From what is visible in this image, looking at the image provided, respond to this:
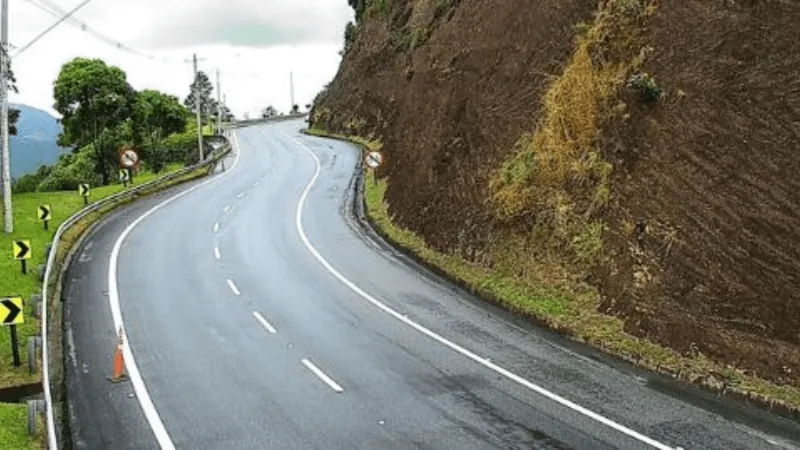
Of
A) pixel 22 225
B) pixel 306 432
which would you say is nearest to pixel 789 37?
pixel 306 432

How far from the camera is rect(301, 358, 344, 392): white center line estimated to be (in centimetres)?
1520

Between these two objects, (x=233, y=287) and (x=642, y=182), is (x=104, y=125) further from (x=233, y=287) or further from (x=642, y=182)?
(x=642, y=182)

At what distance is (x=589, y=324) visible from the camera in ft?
58.0

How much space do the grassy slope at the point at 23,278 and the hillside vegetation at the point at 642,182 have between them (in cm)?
1091

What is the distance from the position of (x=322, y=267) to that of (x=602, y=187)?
934 cm

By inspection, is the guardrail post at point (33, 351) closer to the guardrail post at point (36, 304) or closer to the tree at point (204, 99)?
the guardrail post at point (36, 304)

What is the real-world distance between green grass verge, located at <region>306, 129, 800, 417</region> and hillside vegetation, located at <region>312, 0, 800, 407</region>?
48 mm

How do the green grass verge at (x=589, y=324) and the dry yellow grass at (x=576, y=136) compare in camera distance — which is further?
the dry yellow grass at (x=576, y=136)

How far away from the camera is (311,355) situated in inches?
676

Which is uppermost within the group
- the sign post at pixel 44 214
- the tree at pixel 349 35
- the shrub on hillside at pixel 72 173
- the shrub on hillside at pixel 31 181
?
the tree at pixel 349 35

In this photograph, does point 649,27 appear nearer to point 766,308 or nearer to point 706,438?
point 766,308

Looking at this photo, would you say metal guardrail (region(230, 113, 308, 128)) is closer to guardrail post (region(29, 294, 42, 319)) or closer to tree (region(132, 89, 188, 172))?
tree (region(132, 89, 188, 172))

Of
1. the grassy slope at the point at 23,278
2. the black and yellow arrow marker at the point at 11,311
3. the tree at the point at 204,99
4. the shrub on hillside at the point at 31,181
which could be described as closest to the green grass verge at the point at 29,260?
the grassy slope at the point at 23,278

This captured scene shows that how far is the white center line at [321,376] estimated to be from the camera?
49.9 ft
